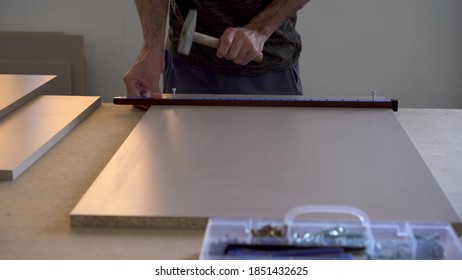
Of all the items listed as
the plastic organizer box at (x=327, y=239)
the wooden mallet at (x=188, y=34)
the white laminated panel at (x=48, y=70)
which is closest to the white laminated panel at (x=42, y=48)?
the white laminated panel at (x=48, y=70)

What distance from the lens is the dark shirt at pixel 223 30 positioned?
6.81ft

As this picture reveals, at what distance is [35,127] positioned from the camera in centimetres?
163

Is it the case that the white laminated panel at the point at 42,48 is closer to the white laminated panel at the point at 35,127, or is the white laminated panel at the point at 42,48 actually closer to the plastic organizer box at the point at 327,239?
the white laminated panel at the point at 35,127

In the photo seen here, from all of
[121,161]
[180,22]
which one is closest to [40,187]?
[121,161]

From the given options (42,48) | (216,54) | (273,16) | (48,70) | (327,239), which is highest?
(273,16)

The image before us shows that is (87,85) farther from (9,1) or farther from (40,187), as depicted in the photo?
(40,187)

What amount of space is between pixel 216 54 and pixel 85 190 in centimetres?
83

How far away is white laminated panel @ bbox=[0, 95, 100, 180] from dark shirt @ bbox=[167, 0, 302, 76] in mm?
400

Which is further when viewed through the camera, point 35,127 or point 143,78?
point 143,78

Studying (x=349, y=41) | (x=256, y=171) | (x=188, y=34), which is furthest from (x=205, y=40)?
(x=349, y=41)

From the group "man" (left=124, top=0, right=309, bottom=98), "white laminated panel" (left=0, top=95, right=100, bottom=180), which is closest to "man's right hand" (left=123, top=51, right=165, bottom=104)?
"man" (left=124, top=0, right=309, bottom=98)

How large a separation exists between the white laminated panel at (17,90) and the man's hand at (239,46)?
1.79ft

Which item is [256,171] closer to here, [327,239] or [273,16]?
[327,239]

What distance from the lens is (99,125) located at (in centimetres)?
173
